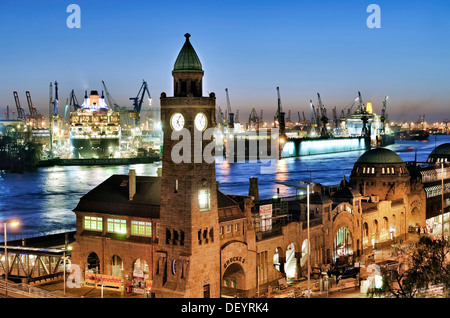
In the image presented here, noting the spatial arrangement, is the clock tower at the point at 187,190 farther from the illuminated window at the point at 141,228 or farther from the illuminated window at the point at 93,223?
the illuminated window at the point at 93,223

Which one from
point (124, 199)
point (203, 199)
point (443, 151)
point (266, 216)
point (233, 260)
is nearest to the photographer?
point (203, 199)

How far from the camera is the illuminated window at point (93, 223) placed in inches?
1797

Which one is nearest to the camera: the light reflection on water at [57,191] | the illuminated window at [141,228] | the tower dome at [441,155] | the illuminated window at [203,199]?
the illuminated window at [203,199]

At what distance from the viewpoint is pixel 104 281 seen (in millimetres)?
43094

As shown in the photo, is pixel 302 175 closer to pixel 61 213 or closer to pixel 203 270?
pixel 61 213

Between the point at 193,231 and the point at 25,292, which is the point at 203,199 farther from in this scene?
the point at 25,292

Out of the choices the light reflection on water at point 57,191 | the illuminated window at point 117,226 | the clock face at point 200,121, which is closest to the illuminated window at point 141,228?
the illuminated window at point 117,226

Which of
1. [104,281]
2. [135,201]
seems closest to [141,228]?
[135,201]

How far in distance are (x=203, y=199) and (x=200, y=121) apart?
4954 millimetres

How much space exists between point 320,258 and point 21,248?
24878 millimetres

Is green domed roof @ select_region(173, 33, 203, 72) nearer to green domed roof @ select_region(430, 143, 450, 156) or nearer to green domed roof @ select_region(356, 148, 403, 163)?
green domed roof @ select_region(356, 148, 403, 163)

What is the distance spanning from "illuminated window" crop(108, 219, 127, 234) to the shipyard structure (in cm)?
7
